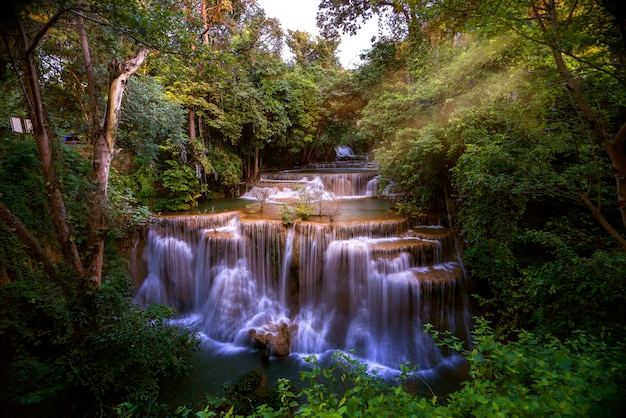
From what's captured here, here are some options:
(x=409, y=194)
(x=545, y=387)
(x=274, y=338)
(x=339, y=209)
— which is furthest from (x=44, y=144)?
(x=409, y=194)

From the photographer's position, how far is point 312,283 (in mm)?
8469

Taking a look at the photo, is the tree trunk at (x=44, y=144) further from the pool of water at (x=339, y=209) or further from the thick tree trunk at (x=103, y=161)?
the pool of water at (x=339, y=209)

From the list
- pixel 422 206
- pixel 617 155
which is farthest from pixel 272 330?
pixel 617 155

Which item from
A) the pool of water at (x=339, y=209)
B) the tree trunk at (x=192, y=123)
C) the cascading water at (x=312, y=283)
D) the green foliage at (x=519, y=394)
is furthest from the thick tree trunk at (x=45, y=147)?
the tree trunk at (x=192, y=123)

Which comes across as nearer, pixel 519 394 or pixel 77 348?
pixel 519 394

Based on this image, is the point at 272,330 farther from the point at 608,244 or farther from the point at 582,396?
the point at 608,244

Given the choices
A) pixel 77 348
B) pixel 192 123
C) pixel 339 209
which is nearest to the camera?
pixel 77 348

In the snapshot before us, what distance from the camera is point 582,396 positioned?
2182mm

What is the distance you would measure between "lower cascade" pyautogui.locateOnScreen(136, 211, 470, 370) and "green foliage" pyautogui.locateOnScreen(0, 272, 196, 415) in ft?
10.8

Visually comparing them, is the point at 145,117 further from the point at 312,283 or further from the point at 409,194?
the point at 409,194

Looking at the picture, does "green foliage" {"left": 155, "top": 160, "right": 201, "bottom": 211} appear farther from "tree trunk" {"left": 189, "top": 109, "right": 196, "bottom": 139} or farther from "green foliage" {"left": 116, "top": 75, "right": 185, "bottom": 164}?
"tree trunk" {"left": 189, "top": 109, "right": 196, "bottom": 139}

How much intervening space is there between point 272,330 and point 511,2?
312 inches

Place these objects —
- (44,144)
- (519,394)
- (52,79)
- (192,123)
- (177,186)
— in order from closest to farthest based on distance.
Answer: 1. (519,394)
2. (44,144)
3. (52,79)
4. (177,186)
5. (192,123)

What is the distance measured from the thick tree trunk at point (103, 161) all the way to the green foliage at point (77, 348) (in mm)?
882
